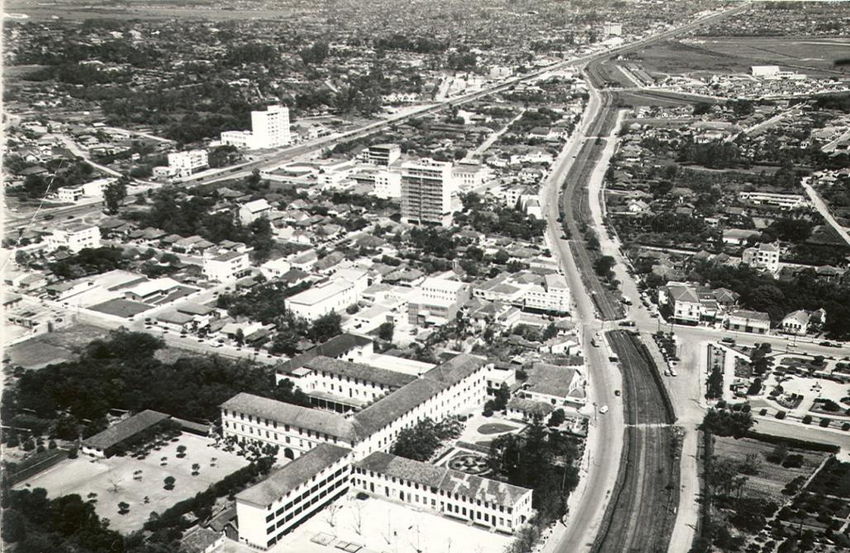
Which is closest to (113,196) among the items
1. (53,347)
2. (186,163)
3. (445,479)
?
(186,163)

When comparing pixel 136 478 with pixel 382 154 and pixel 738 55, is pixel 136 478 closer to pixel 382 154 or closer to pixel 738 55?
pixel 382 154

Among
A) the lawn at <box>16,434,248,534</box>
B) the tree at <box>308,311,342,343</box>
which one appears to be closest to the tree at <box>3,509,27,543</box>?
the lawn at <box>16,434,248,534</box>

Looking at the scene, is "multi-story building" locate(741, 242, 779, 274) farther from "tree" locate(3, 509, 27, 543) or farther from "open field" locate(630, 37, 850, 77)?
"open field" locate(630, 37, 850, 77)

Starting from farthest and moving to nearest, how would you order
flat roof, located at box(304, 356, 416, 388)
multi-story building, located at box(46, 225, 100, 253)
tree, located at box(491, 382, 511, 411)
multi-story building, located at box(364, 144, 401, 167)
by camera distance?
1. multi-story building, located at box(364, 144, 401, 167)
2. multi-story building, located at box(46, 225, 100, 253)
3. tree, located at box(491, 382, 511, 411)
4. flat roof, located at box(304, 356, 416, 388)

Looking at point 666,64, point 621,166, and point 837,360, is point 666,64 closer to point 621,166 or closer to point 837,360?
point 621,166

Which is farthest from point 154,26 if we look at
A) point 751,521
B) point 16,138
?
point 751,521

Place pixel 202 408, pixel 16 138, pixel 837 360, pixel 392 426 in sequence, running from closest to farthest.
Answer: pixel 392 426, pixel 202 408, pixel 837 360, pixel 16 138
